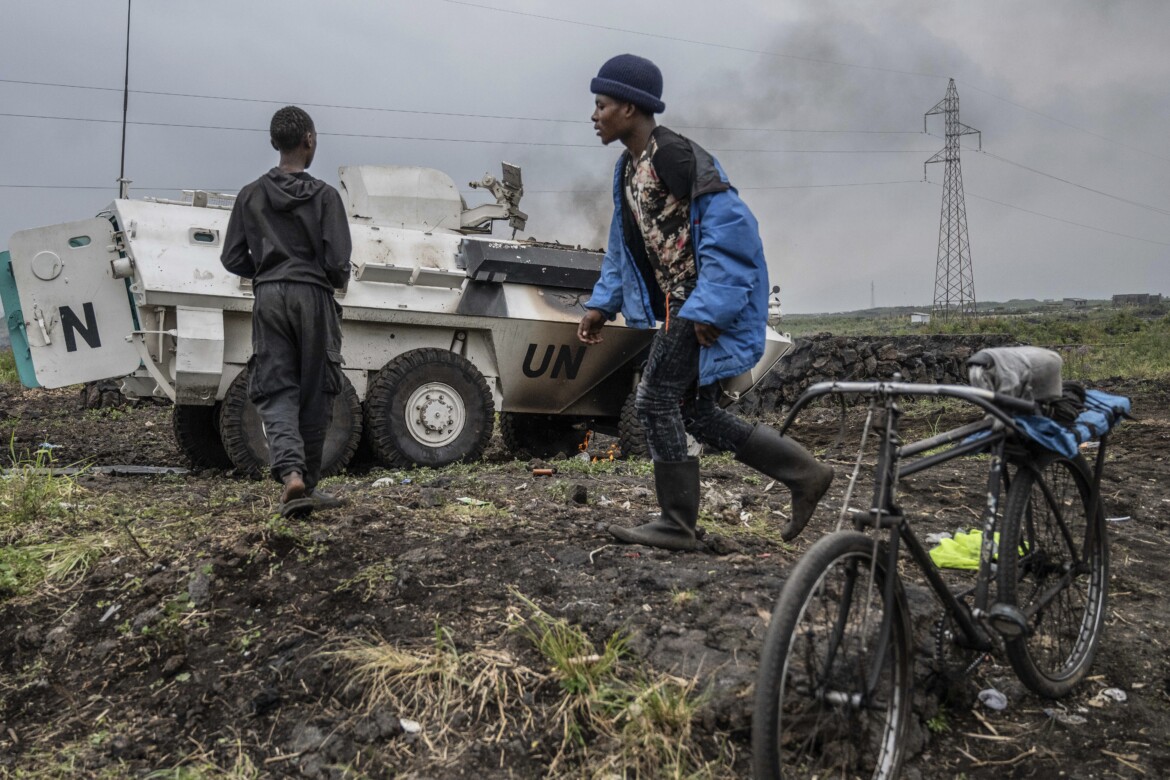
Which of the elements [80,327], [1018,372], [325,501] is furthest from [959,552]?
[80,327]

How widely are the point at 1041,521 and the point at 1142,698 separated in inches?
26.5

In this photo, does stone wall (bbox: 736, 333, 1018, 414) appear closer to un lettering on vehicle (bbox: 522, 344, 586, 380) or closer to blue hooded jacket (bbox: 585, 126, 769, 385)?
un lettering on vehicle (bbox: 522, 344, 586, 380)

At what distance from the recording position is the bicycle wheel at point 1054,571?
3.24m

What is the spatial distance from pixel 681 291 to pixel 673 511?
2.77 feet

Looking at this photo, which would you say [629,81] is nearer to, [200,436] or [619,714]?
[619,714]

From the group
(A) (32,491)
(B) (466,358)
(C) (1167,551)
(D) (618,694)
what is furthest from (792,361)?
(D) (618,694)

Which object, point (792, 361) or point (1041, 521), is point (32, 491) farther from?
point (792, 361)

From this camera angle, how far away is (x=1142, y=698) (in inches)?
139

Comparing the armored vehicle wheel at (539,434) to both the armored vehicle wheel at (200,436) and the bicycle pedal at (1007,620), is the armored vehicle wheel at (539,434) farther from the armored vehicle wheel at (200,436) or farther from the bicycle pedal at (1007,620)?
the bicycle pedal at (1007,620)

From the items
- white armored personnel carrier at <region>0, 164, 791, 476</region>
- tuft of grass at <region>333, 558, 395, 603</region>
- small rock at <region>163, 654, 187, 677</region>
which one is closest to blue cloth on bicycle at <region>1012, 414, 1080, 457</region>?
tuft of grass at <region>333, 558, 395, 603</region>

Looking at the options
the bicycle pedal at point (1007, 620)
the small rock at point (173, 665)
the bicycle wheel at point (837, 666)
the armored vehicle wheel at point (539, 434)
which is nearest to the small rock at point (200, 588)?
the small rock at point (173, 665)

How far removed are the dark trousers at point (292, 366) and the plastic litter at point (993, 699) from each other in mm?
2863

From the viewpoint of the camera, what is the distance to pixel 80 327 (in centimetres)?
755

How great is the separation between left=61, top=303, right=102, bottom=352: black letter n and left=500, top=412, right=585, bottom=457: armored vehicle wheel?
3912 millimetres
